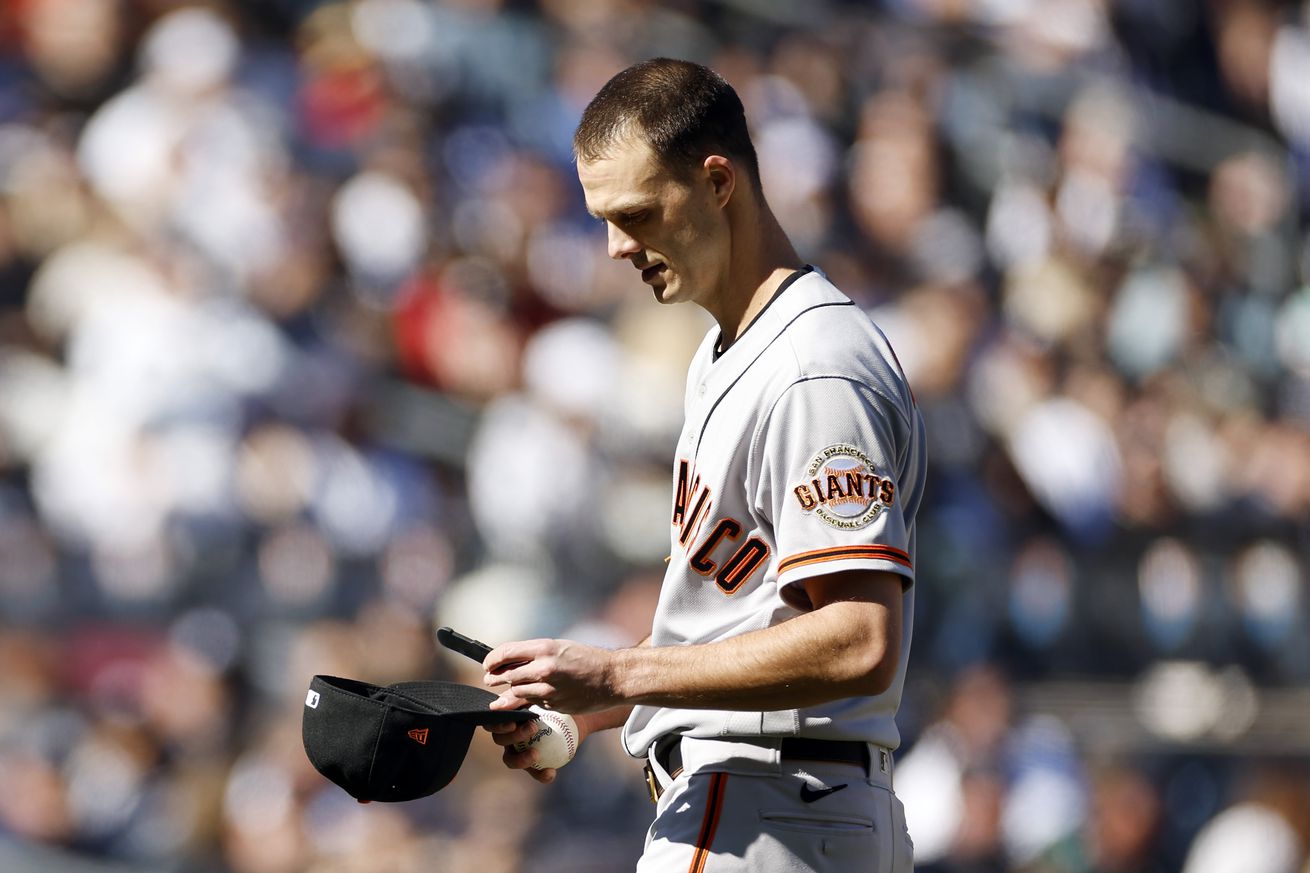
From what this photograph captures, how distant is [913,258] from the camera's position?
725cm

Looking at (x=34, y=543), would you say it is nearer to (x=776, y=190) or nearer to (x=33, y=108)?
(x=33, y=108)

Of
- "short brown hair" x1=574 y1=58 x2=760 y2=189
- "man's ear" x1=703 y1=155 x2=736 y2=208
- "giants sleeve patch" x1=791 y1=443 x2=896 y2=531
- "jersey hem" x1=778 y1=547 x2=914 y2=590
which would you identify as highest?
"short brown hair" x1=574 y1=58 x2=760 y2=189

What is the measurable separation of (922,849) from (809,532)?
4.69 meters

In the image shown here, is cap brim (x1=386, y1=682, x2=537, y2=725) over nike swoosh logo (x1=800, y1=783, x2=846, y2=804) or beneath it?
over

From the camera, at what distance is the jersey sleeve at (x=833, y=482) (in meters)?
2.02

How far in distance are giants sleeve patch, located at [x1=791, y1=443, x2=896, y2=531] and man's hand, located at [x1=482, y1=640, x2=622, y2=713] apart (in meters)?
0.32

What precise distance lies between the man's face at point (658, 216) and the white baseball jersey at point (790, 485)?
12 centimetres

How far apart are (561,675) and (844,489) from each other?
0.42m

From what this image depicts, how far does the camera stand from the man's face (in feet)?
7.25

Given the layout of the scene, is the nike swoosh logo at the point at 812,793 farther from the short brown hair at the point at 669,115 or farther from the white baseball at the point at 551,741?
the short brown hair at the point at 669,115

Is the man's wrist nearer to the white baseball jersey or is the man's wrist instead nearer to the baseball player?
the baseball player

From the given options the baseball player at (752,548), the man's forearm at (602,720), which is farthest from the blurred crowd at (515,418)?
the baseball player at (752,548)

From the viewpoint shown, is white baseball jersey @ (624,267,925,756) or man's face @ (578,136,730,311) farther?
man's face @ (578,136,730,311)

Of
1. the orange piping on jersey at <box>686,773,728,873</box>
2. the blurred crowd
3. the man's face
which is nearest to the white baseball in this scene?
the orange piping on jersey at <box>686,773,728,873</box>
